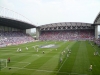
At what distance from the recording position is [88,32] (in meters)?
108

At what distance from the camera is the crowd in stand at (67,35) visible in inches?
4094

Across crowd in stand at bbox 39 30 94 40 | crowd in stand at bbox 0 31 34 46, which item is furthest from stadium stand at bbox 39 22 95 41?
crowd in stand at bbox 0 31 34 46

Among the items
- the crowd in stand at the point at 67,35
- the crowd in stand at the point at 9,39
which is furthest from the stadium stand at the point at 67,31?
the crowd in stand at the point at 9,39

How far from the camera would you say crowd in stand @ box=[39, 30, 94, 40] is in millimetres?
103994

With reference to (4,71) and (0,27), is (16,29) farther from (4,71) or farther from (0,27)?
(4,71)

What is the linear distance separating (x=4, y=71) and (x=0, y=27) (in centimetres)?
6002

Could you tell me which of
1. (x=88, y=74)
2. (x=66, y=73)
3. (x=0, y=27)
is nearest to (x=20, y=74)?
(x=66, y=73)

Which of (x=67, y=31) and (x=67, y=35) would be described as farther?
(x=67, y=31)

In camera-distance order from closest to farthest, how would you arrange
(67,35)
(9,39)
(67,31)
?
1. (9,39)
2. (67,35)
3. (67,31)

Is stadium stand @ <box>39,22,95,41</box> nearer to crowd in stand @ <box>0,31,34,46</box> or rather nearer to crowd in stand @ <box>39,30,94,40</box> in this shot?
crowd in stand @ <box>39,30,94,40</box>

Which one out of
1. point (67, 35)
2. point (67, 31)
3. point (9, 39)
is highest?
point (67, 31)

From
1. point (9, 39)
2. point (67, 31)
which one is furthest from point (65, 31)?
point (9, 39)

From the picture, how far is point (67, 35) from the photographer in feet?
358

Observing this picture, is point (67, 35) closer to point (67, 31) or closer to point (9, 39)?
point (67, 31)
